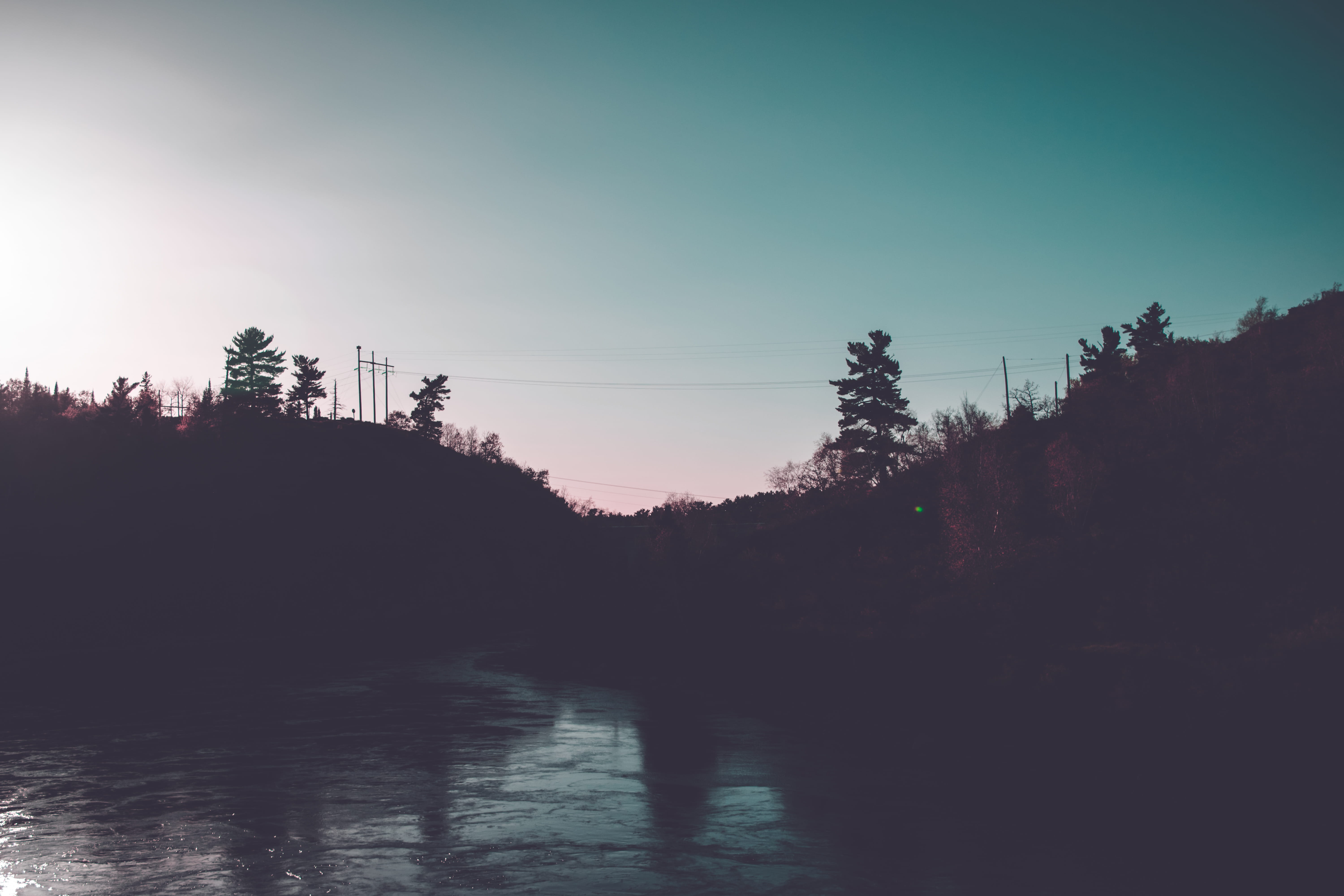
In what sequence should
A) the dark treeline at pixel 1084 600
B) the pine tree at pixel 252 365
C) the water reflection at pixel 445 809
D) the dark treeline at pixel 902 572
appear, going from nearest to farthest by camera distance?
the water reflection at pixel 445 809 < the dark treeline at pixel 1084 600 < the dark treeline at pixel 902 572 < the pine tree at pixel 252 365

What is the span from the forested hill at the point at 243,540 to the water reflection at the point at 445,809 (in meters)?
33.4

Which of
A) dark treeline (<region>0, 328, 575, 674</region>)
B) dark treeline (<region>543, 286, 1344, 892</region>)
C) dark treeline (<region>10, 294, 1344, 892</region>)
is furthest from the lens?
dark treeline (<region>0, 328, 575, 674</region>)

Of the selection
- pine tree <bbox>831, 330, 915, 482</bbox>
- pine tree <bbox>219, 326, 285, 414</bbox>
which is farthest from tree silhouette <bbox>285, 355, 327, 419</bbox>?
pine tree <bbox>831, 330, 915, 482</bbox>

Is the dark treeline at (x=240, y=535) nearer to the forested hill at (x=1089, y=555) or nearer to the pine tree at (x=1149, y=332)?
the forested hill at (x=1089, y=555)

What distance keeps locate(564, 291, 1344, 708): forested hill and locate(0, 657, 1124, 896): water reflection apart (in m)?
21.7

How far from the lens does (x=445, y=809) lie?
22922mm

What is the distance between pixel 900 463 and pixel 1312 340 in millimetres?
42117

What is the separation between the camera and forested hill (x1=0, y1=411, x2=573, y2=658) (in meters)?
67.8

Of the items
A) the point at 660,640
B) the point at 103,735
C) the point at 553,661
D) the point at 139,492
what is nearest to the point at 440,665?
the point at 553,661

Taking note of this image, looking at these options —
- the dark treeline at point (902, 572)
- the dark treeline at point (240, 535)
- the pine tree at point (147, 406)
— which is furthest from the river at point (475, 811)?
the pine tree at point (147, 406)

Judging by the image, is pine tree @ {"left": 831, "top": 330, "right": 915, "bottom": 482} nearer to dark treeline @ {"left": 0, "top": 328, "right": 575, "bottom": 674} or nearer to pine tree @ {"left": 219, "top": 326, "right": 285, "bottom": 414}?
dark treeline @ {"left": 0, "top": 328, "right": 575, "bottom": 674}

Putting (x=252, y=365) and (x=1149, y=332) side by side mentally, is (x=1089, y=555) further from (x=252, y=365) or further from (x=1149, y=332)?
(x=252, y=365)

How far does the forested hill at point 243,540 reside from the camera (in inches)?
2670

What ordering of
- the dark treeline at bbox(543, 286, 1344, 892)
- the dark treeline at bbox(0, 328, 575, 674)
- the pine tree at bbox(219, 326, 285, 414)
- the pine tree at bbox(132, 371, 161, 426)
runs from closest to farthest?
the dark treeline at bbox(543, 286, 1344, 892) < the dark treeline at bbox(0, 328, 575, 674) < the pine tree at bbox(132, 371, 161, 426) < the pine tree at bbox(219, 326, 285, 414)
